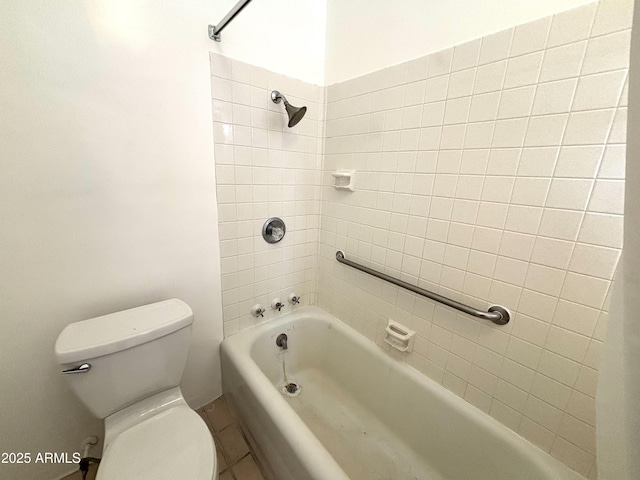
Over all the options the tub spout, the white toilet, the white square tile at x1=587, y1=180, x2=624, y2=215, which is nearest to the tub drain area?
the tub spout

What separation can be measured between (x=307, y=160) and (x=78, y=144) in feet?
3.30

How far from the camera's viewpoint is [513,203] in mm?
850

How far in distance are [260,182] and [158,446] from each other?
1162mm

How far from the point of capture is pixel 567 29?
703 mm

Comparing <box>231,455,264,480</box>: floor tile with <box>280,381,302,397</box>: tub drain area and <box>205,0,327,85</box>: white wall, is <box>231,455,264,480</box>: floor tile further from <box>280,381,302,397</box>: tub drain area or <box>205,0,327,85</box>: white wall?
<box>205,0,327,85</box>: white wall

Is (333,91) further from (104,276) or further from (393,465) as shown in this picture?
(393,465)

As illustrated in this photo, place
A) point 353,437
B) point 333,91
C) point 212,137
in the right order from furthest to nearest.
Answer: point 333,91 → point 353,437 → point 212,137

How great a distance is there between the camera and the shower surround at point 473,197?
0.72 m

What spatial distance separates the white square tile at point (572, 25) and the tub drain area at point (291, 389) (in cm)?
192

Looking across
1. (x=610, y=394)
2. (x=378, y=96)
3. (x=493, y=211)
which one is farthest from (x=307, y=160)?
(x=610, y=394)

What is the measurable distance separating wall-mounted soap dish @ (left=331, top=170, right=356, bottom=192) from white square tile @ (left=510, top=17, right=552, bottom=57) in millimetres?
759

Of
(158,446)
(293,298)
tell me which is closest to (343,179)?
(293,298)

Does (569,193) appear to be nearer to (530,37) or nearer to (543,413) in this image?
(530,37)

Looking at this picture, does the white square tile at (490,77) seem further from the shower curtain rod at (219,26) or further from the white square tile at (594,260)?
the shower curtain rod at (219,26)
